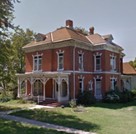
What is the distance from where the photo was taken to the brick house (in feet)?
89.3

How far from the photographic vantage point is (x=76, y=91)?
27562mm

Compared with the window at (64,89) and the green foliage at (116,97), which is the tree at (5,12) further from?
the green foliage at (116,97)

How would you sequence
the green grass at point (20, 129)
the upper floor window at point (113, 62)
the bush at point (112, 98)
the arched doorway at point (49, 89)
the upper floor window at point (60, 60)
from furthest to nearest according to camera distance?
the upper floor window at point (113, 62), the arched doorway at point (49, 89), the bush at point (112, 98), the upper floor window at point (60, 60), the green grass at point (20, 129)

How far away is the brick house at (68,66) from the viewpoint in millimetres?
27219

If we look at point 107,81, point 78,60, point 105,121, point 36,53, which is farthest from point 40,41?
point 105,121

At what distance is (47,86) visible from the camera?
96.1ft

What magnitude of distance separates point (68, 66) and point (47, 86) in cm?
414

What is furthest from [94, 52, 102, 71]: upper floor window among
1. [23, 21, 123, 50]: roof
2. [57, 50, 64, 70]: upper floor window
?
[57, 50, 64, 70]: upper floor window

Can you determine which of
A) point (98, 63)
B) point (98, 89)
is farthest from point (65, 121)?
point (98, 63)

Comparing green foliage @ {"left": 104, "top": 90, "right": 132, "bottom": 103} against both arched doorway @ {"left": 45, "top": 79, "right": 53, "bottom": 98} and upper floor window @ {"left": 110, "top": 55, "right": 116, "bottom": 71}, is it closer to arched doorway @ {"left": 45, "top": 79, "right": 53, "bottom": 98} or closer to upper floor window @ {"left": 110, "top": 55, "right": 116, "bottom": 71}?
upper floor window @ {"left": 110, "top": 55, "right": 116, "bottom": 71}

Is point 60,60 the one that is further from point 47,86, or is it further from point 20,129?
point 20,129

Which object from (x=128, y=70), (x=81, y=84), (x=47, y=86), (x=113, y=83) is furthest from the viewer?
(x=128, y=70)

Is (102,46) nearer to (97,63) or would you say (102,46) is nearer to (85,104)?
(97,63)

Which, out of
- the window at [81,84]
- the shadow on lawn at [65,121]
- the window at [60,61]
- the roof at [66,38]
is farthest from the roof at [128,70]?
the shadow on lawn at [65,121]
